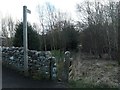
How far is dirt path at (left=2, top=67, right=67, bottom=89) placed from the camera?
A: 22.2 ft

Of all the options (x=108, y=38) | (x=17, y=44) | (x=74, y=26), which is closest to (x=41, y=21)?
(x=74, y=26)

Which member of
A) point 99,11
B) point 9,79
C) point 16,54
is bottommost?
point 9,79

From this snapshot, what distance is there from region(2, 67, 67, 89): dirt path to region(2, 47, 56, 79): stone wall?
→ 57cm

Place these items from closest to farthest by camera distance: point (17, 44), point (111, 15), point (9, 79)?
point (9, 79) < point (17, 44) < point (111, 15)

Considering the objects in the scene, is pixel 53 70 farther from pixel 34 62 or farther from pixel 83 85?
pixel 83 85

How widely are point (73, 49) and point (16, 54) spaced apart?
14518 millimetres

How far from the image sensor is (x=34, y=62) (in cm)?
873

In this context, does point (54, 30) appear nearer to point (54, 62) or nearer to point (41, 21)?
point (41, 21)

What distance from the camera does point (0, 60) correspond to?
9.70 m

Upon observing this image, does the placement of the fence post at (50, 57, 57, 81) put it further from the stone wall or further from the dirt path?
the dirt path

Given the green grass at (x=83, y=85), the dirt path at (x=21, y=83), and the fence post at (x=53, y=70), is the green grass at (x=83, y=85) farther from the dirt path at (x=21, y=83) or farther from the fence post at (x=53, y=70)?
the fence post at (x=53, y=70)

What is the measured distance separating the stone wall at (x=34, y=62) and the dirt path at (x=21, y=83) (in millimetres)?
575

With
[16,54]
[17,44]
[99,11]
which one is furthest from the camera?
[99,11]

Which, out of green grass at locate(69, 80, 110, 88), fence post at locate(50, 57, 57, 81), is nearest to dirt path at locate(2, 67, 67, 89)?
green grass at locate(69, 80, 110, 88)
